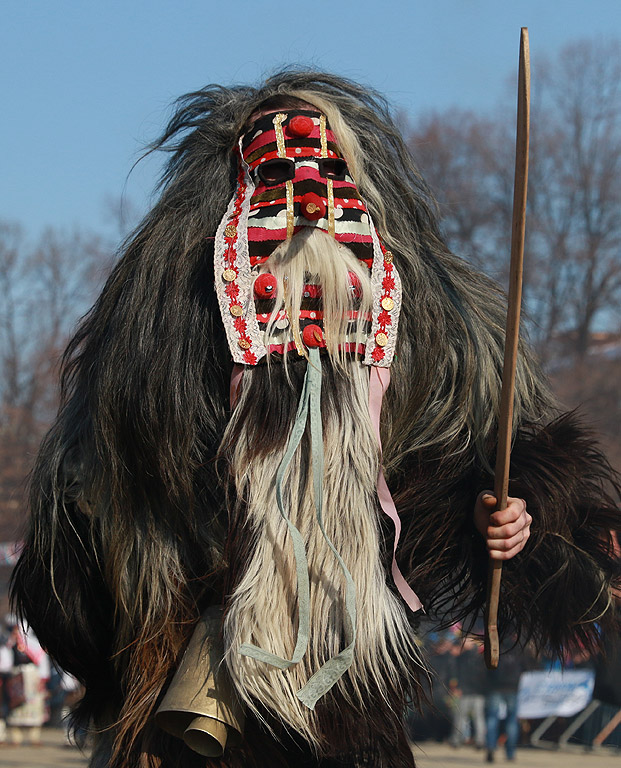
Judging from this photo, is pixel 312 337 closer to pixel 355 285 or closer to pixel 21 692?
pixel 355 285

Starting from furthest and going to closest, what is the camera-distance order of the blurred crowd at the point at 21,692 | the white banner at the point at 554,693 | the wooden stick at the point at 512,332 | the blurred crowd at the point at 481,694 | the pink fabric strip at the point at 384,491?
the blurred crowd at the point at 21,692
the blurred crowd at the point at 481,694
the white banner at the point at 554,693
the pink fabric strip at the point at 384,491
the wooden stick at the point at 512,332

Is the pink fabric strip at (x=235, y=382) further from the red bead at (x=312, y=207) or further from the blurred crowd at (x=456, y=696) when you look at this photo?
the blurred crowd at (x=456, y=696)

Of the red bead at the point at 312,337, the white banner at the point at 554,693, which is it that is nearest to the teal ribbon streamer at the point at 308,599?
the red bead at the point at 312,337

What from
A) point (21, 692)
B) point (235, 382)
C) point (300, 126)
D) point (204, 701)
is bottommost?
point (21, 692)

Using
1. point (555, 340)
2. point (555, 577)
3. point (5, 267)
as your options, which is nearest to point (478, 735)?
point (555, 577)

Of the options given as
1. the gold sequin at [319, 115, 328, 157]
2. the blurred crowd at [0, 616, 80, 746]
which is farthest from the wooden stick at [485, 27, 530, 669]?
the blurred crowd at [0, 616, 80, 746]

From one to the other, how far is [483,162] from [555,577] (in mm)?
20893

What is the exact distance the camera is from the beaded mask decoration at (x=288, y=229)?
7.94 ft

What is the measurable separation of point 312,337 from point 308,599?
0.55 meters

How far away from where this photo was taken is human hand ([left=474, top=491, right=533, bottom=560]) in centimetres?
247

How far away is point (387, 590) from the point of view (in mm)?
2398

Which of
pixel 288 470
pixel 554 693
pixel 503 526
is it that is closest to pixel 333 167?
pixel 288 470

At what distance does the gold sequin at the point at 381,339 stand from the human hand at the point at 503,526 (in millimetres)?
410

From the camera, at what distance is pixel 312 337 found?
7.89 feet
